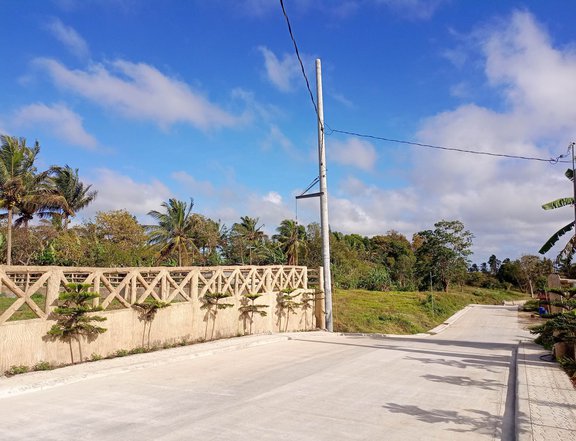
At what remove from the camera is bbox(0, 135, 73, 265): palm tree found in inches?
1053

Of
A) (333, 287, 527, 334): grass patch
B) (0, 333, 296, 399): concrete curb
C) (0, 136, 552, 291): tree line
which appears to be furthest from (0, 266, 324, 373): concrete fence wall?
(0, 136, 552, 291): tree line

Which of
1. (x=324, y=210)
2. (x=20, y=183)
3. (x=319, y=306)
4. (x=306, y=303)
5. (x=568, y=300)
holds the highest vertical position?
(x=20, y=183)

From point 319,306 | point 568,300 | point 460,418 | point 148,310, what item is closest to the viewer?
point 460,418

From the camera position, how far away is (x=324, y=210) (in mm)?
16531

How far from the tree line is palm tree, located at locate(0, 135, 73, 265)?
0.19 ft

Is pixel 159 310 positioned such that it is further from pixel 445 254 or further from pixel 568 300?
pixel 445 254

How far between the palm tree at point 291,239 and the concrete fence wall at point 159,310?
30.3 metres

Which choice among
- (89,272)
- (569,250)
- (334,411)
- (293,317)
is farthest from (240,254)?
(334,411)

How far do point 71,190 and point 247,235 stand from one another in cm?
1964

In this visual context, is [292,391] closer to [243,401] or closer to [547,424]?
[243,401]

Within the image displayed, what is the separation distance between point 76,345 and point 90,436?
4.13m

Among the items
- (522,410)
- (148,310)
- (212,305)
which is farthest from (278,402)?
(212,305)

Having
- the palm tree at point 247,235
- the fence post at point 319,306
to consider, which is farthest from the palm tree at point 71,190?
the fence post at point 319,306

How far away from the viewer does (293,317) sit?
1552 centimetres
